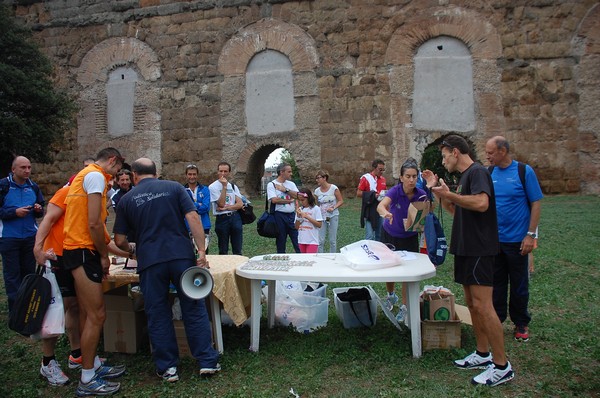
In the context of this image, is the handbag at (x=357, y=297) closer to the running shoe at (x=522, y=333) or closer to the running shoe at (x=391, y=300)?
the running shoe at (x=391, y=300)

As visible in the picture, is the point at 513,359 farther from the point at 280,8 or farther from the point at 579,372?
the point at 280,8

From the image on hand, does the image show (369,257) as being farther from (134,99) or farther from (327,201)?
(134,99)

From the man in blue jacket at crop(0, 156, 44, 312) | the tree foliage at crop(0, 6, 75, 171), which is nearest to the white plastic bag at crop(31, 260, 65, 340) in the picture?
the man in blue jacket at crop(0, 156, 44, 312)

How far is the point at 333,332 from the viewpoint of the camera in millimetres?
4801

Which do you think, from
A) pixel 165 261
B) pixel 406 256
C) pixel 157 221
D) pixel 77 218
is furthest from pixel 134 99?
pixel 406 256

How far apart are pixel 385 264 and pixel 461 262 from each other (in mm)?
663

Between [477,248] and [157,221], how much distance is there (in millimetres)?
2478

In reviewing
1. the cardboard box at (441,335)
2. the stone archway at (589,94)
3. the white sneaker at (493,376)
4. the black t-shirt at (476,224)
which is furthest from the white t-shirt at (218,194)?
the stone archway at (589,94)

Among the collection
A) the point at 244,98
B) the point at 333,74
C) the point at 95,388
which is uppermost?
the point at 333,74

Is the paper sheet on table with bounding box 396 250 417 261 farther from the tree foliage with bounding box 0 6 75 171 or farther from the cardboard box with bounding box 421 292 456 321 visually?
the tree foliage with bounding box 0 6 75 171

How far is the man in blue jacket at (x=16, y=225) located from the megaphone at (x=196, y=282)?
2.61 m

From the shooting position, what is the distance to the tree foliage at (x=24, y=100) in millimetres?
12625

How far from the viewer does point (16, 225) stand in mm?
5309

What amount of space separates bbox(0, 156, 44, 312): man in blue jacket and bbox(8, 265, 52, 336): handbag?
6.30ft
